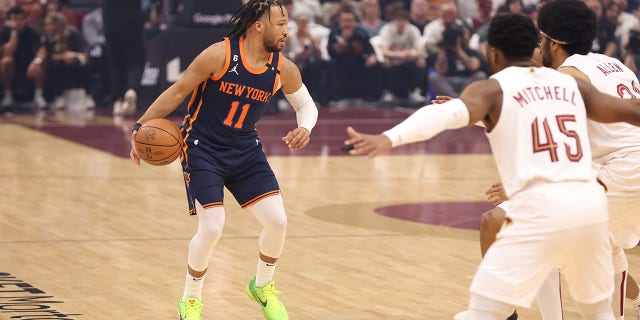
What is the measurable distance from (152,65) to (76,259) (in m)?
10.5

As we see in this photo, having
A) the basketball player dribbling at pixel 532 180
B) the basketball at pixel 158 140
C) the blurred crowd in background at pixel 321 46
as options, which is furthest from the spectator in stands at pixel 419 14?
the basketball player dribbling at pixel 532 180

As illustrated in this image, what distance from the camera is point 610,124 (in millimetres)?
6953

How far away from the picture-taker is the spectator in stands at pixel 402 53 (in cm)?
2109

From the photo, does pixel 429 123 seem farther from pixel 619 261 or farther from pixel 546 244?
pixel 619 261

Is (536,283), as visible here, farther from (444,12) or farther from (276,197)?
(444,12)

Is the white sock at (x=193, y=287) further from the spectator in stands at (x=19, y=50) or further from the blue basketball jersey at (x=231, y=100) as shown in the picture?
the spectator in stands at (x=19, y=50)

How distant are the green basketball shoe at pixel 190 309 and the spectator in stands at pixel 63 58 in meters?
13.0

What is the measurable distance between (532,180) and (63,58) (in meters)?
15.1

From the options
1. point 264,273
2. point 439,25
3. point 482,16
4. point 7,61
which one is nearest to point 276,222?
point 264,273

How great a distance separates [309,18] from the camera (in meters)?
21.6

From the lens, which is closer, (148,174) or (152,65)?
(148,174)

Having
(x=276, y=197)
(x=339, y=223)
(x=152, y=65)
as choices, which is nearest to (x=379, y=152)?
(x=276, y=197)

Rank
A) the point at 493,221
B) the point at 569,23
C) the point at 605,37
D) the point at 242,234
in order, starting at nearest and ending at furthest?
the point at 569,23, the point at 493,221, the point at 242,234, the point at 605,37

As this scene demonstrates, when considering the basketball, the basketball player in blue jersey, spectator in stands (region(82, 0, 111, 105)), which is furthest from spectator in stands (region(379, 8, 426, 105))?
the basketball
